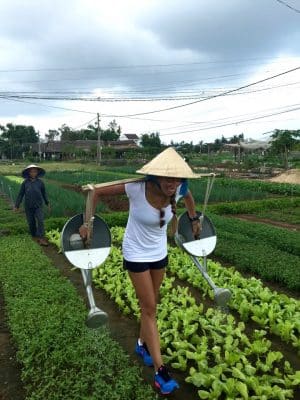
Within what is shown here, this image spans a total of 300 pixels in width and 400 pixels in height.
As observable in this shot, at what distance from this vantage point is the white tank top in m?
3.10

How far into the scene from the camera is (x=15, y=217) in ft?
38.4

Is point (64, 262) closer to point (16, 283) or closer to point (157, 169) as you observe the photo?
point (16, 283)

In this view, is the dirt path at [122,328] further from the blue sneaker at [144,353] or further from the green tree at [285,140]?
the green tree at [285,140]

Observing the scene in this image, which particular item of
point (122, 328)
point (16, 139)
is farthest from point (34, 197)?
point (16, 139)

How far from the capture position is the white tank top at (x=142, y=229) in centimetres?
310

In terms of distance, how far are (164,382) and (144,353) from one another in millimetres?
587

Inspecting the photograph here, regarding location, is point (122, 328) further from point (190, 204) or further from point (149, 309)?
point (190, 204)

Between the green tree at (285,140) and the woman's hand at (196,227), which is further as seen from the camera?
the green tree at (285,140)

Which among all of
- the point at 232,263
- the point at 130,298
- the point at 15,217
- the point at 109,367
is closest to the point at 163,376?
the point at 109,367

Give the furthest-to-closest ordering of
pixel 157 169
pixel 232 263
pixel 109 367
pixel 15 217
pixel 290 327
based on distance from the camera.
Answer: pixel 15 217
pixel 232 263
pixel 290 327
pixel 109 367
pixel 157 169

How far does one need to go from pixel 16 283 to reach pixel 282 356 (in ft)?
11.6

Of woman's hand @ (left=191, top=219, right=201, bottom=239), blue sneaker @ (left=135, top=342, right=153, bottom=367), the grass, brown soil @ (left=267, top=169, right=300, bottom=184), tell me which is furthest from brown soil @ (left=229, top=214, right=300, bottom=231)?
brown soil @ (left=267, top=169, right=300, bottom=184)

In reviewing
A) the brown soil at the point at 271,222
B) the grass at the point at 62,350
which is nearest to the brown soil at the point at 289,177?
the brown soil at the point at 271,222

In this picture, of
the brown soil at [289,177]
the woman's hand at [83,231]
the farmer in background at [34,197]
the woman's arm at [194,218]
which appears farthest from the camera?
the brown soil at [289,177]
